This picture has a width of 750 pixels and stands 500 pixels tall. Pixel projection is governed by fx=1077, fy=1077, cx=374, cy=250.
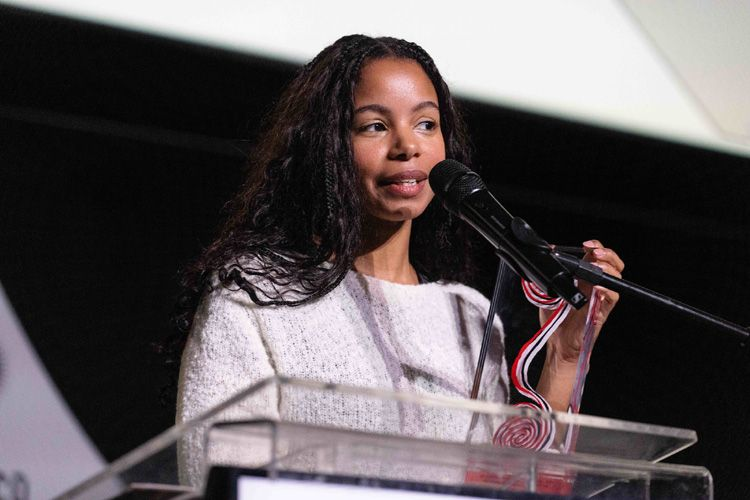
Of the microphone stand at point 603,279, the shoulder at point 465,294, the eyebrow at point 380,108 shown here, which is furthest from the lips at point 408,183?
the microphone stand at point 603,279

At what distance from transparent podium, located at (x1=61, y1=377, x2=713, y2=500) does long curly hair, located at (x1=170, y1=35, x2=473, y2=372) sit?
0.56m

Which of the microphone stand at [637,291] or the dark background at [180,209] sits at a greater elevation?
the dark background at [180,209]

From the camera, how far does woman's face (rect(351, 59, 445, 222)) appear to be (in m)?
1.65

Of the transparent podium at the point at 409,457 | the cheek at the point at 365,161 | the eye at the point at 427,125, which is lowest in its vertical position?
the transparent podium at the point at 409,457

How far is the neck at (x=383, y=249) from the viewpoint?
1.76 metres

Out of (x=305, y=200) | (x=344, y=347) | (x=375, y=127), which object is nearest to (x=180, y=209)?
(x=305, y=200)

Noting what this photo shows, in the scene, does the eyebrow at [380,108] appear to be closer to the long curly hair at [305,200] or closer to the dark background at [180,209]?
the long curly hair at [305,200]

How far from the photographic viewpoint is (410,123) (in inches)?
66.2

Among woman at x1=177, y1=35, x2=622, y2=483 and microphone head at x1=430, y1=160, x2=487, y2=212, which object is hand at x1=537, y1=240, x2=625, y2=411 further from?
microphone head at x1=430, y1=160, x2=487, y2=212

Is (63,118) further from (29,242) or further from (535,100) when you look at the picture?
(535,100)

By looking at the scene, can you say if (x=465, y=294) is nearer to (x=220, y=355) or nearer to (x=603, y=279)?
(x=220, y=355)

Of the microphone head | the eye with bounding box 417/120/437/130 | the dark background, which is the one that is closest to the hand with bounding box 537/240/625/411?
the microphone head

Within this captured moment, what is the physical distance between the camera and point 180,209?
8.18ft

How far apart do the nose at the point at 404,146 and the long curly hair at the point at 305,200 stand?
9cm
